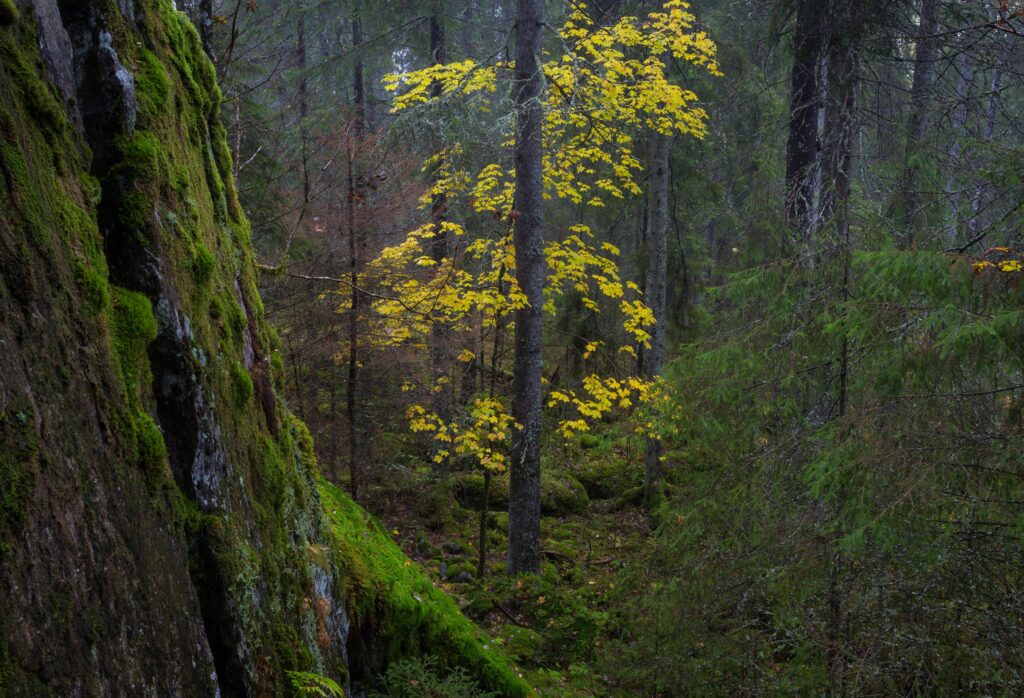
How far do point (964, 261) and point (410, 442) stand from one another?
8.53 m

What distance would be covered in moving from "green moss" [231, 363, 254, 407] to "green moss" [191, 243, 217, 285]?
0.46 meters

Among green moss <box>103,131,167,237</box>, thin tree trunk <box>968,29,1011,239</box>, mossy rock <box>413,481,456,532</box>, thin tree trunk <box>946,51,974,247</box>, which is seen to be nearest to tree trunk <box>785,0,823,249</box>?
thin tree trunk <box>946,51,974,247</box>

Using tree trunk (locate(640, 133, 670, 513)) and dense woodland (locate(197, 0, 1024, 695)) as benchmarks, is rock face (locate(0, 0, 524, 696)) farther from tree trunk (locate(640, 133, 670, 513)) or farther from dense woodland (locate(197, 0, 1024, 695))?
tree trunk (locate(640, 133, 670, 513))

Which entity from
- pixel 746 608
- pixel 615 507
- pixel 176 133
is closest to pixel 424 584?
pixel 746 608

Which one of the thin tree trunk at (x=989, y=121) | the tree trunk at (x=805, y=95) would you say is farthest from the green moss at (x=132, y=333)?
the tree trunk at (x=805, y=95)

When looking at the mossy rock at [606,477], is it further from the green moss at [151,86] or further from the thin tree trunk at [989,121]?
the green moss at [151,86]

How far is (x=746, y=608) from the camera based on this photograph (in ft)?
17.8

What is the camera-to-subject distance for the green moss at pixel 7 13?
88.7 inches

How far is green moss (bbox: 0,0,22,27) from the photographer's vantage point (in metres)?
2.25

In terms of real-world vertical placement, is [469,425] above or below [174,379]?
below

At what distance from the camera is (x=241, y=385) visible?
3520 millimetres

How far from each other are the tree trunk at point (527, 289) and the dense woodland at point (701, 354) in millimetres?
42

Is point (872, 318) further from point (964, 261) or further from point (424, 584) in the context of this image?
point (424, 584)

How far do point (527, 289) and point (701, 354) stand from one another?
10.4 feet
